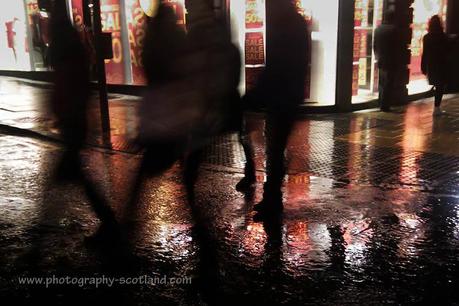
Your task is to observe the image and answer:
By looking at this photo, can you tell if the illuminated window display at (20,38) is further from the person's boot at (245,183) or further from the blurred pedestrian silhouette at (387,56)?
the person's boot at (245,183)

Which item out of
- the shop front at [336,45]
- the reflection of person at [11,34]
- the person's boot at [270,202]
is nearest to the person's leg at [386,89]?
the shop front at [336,45]

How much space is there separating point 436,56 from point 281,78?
265 inches

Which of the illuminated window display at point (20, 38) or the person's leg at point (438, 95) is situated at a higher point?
the illuminated window display at point (20, 38)

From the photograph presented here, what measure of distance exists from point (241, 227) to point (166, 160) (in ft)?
3.19

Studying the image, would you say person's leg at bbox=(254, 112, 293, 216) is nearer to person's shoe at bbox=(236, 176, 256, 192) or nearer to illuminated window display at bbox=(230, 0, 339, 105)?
person's shoe at bbox=(236, 176, 256, 192)

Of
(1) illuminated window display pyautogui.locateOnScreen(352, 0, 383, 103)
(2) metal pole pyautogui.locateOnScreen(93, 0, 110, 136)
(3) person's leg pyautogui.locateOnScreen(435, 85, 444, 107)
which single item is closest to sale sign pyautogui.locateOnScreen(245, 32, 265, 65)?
(1) illuminated window display pyautogui.locateOnScreen(352, 0, 383, 103)

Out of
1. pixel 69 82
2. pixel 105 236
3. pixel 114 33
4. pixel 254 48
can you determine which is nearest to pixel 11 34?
pixel 114 33

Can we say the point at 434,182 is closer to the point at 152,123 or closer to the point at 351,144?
the point at 351,144

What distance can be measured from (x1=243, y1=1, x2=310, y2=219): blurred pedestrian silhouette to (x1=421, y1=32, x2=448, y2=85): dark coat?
6.41m

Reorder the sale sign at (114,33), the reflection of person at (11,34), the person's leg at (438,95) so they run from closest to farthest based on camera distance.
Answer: the person's leg at (438,95) → the sale sign at (114,33) → the reflection of person at (11,34)

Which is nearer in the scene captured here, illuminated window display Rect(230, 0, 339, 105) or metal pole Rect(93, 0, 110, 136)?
metal pole Rect(93, 0, 110, 136)

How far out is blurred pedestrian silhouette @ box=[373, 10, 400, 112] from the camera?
36.1 feet

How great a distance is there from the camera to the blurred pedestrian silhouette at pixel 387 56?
1099 centimetres

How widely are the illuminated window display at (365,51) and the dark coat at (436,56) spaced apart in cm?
146
